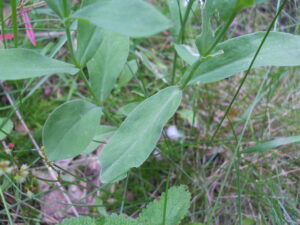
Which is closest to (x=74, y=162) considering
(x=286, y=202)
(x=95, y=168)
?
(x=95, y=168)

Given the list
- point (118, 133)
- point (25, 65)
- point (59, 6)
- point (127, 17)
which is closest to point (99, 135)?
point (118, 133)

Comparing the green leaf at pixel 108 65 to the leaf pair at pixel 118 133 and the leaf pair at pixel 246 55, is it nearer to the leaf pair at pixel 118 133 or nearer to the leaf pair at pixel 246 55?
the leaf pair at pixel 118 133

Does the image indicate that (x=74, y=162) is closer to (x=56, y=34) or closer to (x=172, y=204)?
(x=172, y=204)

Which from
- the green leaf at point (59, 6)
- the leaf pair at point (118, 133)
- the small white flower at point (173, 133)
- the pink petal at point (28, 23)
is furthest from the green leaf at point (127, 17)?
the small white flower at point (173, 133)

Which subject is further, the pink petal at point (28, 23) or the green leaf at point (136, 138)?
the pink petal at point (28, 23)

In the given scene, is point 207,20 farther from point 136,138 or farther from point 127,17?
point 136,138

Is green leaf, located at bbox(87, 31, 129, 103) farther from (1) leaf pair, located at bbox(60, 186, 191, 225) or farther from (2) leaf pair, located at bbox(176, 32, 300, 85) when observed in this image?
(1) leaf pair, located at bbox(60, 186, 191, 225)
